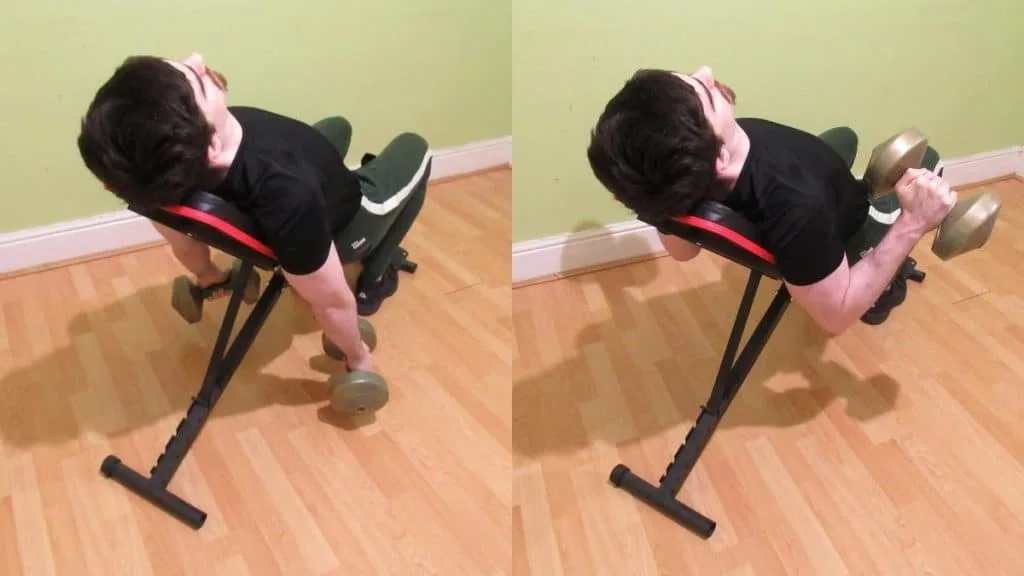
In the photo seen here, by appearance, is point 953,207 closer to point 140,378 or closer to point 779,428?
point 779,428

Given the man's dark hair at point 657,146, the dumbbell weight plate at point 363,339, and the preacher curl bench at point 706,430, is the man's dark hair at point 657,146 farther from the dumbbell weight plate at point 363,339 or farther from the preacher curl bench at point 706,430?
the dumbbell weight plate at point 363,339

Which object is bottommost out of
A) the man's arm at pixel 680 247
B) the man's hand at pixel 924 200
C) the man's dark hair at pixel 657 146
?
the man's arm at pixel 680 247

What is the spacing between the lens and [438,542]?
137 centimetres

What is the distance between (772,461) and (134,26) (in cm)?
173

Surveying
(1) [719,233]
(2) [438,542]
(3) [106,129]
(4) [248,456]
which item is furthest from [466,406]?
(3) [106,129]

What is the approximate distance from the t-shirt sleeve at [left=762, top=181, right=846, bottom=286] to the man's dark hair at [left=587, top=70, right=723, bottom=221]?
129 mm

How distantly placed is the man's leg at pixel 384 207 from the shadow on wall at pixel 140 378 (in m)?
0.17

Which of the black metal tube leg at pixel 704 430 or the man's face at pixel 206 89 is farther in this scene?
the black metal tube leg at pixel 704 430

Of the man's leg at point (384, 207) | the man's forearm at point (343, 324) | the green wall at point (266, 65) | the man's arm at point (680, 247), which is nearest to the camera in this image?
the man's forearm at point (343, 324)

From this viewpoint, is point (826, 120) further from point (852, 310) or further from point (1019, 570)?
point (1019, 570)

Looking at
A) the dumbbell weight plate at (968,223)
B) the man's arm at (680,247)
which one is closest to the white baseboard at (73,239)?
the man's arm at (680,247)

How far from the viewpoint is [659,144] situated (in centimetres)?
108

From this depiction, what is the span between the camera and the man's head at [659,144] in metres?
1.09

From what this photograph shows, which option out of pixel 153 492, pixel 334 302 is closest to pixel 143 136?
pixel 334 302
